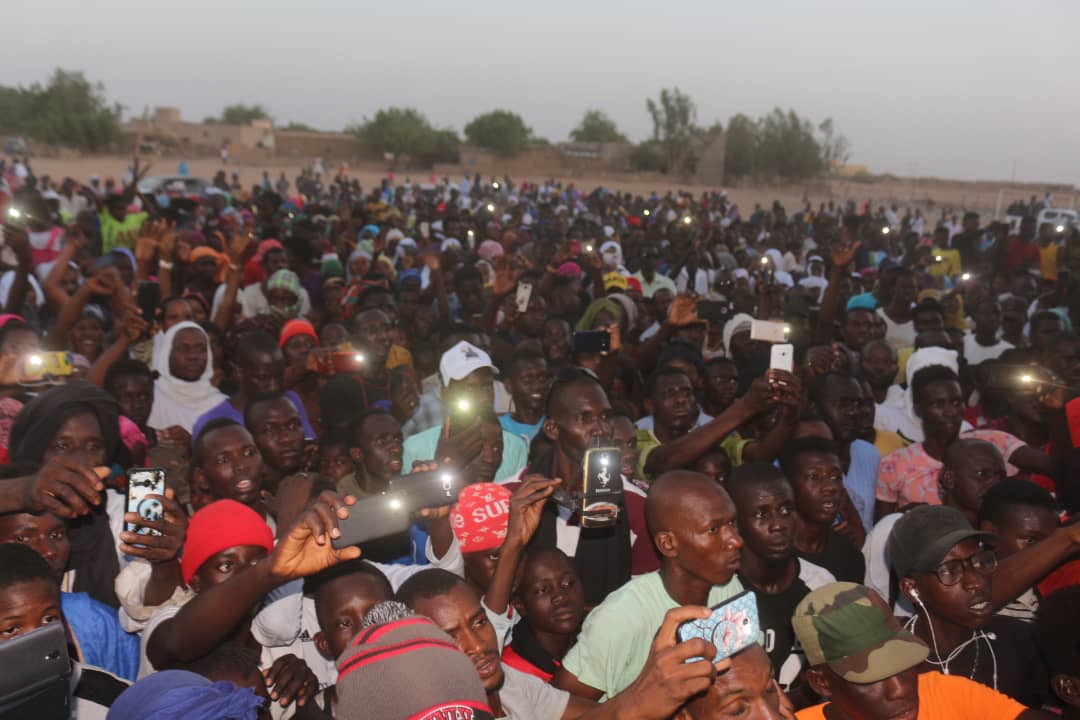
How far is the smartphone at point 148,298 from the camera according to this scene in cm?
691

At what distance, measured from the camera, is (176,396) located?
5043mm

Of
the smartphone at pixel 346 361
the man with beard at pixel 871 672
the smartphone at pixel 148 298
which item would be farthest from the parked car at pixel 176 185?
the man with beard at pixel 871 672

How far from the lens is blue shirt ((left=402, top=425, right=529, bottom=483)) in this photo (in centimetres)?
409

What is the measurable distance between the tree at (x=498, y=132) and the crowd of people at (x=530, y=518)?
48.7 metres

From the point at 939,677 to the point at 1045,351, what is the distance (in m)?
4.14

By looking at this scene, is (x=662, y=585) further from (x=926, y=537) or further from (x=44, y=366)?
(x=44, y=366)

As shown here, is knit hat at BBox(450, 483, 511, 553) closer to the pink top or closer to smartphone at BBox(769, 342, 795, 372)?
smartphone at BBox(769, 342, 795, 372)

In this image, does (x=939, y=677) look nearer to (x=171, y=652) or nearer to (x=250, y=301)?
(x=171, y=652)

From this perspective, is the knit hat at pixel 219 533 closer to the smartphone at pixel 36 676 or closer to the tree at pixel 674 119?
the smartphone at pixel 36 676

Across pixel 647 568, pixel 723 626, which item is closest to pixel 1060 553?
pixel 647 568

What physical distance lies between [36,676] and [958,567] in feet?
8.66

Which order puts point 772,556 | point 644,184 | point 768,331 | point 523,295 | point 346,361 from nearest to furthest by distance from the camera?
point 772,556 < point 768,331 < point 346,361 < point 523,295 < point 644,184

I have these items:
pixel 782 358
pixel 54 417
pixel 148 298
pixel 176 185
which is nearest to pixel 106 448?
pixel 54 417

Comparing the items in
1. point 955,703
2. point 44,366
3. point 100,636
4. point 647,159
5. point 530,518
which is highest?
point 647,159
